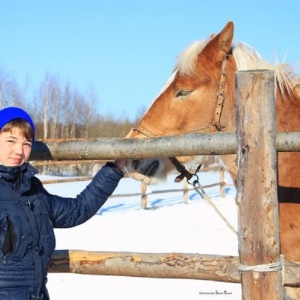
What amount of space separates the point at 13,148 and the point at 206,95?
164 centimetres

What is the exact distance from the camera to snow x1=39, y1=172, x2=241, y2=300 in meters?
5.72

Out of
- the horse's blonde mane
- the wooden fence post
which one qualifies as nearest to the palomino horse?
the horse's blonde mane

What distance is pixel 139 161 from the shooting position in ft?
11.2

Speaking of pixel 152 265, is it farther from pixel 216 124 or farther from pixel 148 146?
pixel 216 124

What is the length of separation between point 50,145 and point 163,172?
0.98 meters

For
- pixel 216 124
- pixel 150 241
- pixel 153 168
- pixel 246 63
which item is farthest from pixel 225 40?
pixel 150 241

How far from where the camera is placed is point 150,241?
28.7ft

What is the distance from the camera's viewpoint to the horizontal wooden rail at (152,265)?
2.67m

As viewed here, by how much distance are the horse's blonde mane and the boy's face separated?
1550 millimetres

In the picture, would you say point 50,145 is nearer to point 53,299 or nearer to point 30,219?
point 30,219

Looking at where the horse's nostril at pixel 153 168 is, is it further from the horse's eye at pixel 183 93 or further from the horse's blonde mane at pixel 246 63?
the horse's blonde mane at pixel 246 63

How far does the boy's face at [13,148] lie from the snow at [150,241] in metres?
1.41

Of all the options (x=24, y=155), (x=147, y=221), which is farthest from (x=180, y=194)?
(x=24, y=155)

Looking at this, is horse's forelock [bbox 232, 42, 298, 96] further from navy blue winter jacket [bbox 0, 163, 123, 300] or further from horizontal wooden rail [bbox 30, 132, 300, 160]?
navy blue winter jacket [bbox 0, 163, 123, 300]
